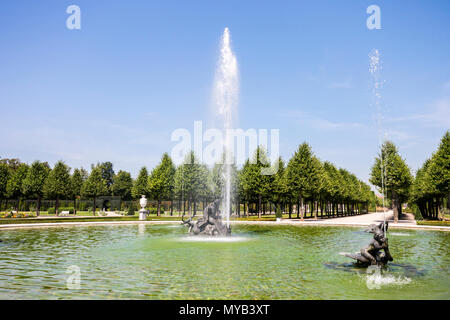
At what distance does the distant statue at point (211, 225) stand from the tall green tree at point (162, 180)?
39.3 metres

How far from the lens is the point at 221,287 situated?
10.7m

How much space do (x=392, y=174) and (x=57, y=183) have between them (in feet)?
200

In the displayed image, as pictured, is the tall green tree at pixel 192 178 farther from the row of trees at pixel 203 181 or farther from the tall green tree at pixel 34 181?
the tall green tree at pixel 34 181

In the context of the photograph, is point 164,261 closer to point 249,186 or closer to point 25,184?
point 249,186

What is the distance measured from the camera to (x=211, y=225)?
27219 millimetres

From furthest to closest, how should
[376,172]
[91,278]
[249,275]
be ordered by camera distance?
[376,172] → [249,275] → [91,278]

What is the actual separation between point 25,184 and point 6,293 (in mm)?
Answer: 60073

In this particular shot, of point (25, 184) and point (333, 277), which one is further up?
point (25, 184)

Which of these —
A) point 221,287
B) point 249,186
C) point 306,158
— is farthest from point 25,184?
point 221,287

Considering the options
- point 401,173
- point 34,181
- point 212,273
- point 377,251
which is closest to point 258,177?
point 401,173

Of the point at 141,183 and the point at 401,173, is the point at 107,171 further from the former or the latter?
the point at 401,173

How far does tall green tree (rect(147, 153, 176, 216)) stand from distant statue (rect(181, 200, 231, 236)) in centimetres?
3927

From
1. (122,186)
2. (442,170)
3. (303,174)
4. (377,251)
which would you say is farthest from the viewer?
(122,186)

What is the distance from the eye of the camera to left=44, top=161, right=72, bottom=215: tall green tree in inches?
2324
